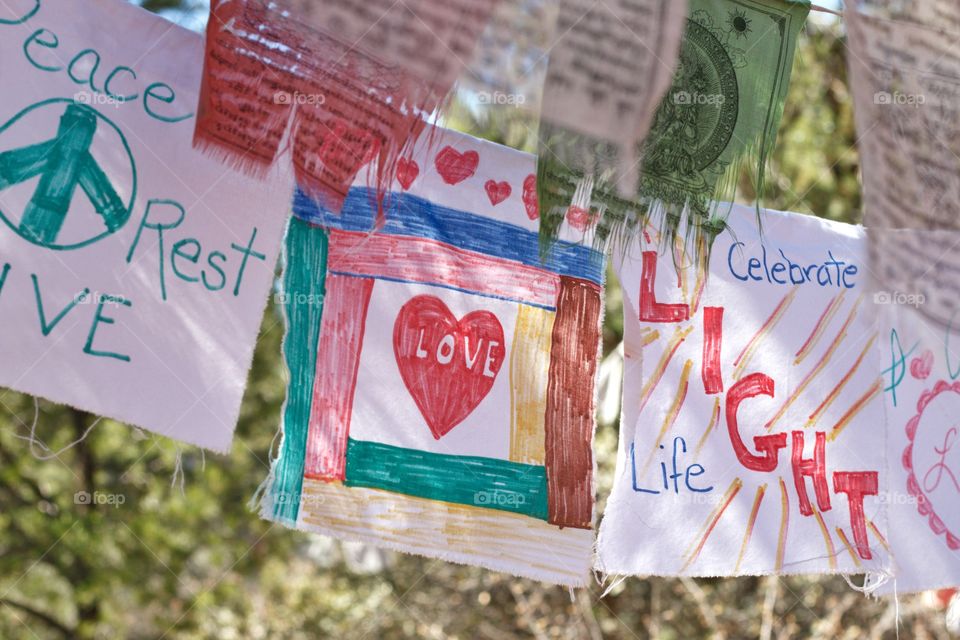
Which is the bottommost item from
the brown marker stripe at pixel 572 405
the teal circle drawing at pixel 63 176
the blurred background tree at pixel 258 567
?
the blurred background tree at pixel 258 567

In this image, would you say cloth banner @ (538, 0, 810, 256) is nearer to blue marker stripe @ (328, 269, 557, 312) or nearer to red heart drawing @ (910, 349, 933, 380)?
blue marker stripe @ (328, 269, 557, 312)

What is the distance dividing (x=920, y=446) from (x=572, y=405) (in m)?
0.95

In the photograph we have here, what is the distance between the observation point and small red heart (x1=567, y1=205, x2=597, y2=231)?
2105 millimetres

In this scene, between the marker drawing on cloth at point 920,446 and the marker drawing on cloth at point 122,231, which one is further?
the marker drawing on cloth at point 920,446

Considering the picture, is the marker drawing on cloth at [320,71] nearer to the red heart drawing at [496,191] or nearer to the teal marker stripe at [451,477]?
the red heart drawing at [496,191]

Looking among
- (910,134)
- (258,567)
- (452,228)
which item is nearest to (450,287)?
(452,228)

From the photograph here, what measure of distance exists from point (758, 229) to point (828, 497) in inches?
25.2

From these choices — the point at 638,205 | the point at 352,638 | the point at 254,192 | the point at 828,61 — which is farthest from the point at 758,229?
the point at 352,638

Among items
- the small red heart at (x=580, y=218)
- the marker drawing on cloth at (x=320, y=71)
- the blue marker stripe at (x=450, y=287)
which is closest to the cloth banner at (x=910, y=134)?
the small red heart at (x=580, y=218)

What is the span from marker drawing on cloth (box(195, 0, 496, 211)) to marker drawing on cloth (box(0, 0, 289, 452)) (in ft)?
0.24

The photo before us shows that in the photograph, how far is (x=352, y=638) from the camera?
5738mm

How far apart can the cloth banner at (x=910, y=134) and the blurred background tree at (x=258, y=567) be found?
2800 millimetres

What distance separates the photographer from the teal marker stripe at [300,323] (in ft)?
6.39

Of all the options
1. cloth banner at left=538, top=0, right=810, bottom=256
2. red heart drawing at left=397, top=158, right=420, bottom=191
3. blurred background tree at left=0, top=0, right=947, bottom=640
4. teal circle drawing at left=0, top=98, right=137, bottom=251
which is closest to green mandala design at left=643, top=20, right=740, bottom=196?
cloth banner at left=538, top=0, right=810, bottom=256
